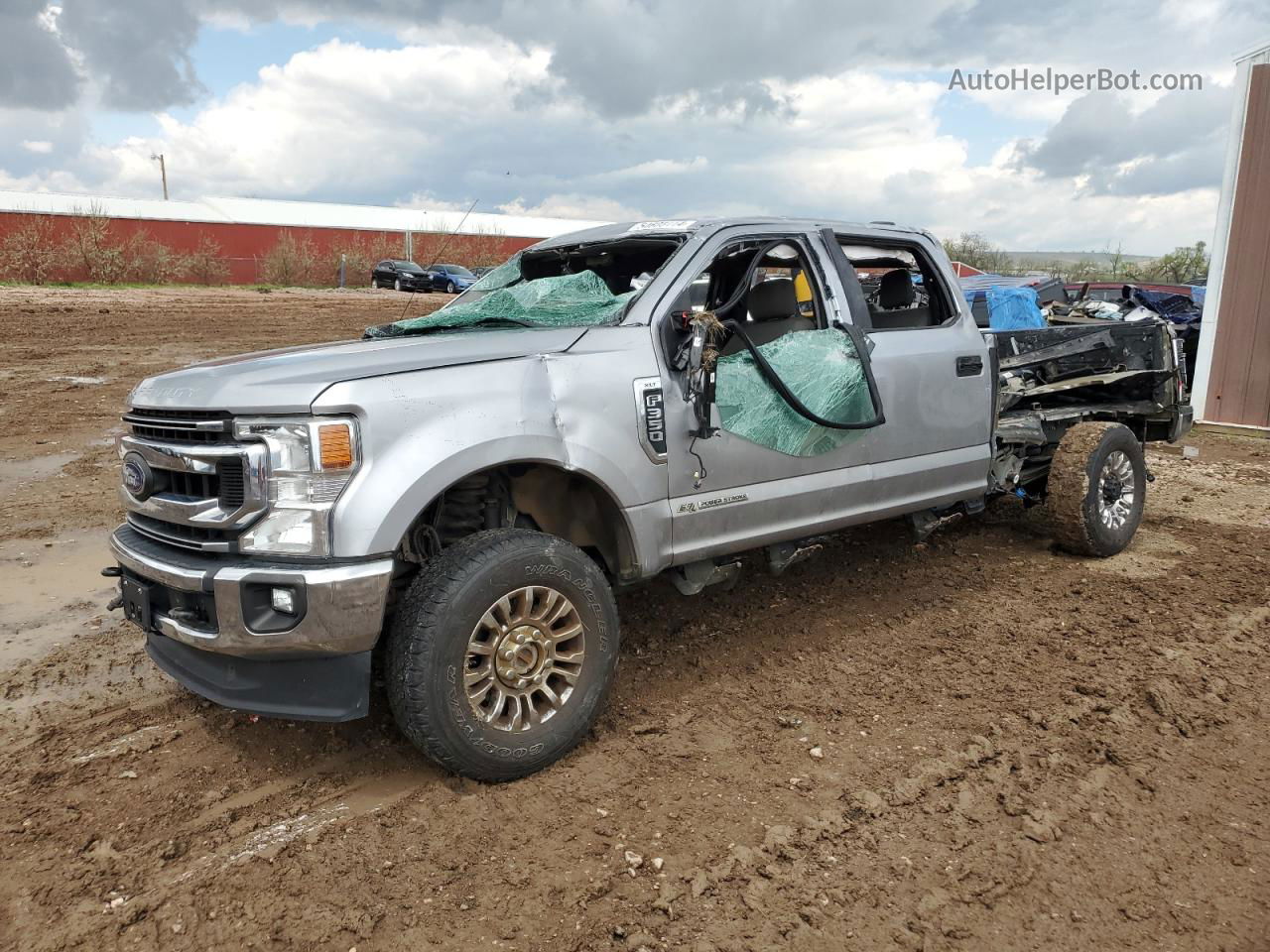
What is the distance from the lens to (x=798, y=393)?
4.30 m

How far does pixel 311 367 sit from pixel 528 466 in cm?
87

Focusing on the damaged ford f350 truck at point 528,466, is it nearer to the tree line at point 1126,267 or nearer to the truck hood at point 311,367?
the truck hood at point 311,367

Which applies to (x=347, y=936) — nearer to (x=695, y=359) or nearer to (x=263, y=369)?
(x=263, y=369)

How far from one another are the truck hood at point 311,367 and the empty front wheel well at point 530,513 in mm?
444

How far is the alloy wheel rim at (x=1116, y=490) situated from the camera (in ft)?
20.1

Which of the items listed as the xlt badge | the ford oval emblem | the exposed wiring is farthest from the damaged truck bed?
the ford oval emblem

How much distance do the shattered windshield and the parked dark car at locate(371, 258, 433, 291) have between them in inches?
1234

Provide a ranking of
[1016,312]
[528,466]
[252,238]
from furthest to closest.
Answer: [252,238] < [1016,312] < [528,466]

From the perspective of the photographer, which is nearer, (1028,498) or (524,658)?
(524,658)

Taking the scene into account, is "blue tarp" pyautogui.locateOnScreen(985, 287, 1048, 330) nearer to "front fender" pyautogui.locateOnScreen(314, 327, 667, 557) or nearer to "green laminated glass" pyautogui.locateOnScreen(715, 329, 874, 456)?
"green laminated glass" pyautogui.locateOnScreen(715, 329, 874, 456)

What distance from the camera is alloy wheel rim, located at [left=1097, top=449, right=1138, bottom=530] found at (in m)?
6.13

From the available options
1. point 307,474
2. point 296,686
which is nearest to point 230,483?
point 307,474

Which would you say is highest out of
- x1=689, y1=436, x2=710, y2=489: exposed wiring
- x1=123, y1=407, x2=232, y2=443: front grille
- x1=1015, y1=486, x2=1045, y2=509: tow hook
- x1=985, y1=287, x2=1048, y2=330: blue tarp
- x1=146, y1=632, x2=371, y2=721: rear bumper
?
x1=985, y1=287, x2=1048, y2=330: blue tarp

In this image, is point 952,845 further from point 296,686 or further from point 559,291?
point 559,291
